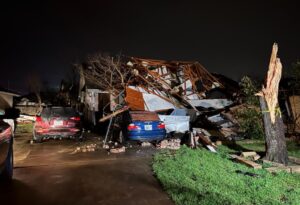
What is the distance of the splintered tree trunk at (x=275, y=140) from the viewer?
639cm

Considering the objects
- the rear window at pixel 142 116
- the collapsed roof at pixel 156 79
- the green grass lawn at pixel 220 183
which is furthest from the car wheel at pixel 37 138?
the collapsed roof at pixel 156 79

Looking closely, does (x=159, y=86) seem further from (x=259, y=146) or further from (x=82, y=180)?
(x=82, y=180)

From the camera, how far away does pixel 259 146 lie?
9.37 metres

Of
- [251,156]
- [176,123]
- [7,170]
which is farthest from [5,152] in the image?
[176,123]

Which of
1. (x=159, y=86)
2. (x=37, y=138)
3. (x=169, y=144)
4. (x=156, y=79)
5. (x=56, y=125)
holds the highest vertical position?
(x=156, y=79)

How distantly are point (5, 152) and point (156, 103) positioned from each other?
12.6m

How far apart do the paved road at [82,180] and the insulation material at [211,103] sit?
9.40m

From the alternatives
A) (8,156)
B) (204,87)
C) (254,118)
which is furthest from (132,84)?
(8,156)

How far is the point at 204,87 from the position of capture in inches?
729

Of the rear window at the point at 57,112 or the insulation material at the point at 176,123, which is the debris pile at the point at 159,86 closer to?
the insulation material at the point at 176,123

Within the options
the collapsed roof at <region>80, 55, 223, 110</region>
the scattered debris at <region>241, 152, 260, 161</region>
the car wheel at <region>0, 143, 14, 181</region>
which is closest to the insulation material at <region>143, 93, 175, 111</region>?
the collapsed roof at <region>80, 55, 223, 110</region>

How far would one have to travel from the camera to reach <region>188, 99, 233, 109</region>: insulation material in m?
16.6

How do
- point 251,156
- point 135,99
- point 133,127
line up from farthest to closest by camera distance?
point 135,99, point 133,127, point 251,156

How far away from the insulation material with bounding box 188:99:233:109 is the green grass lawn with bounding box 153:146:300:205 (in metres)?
9.90
